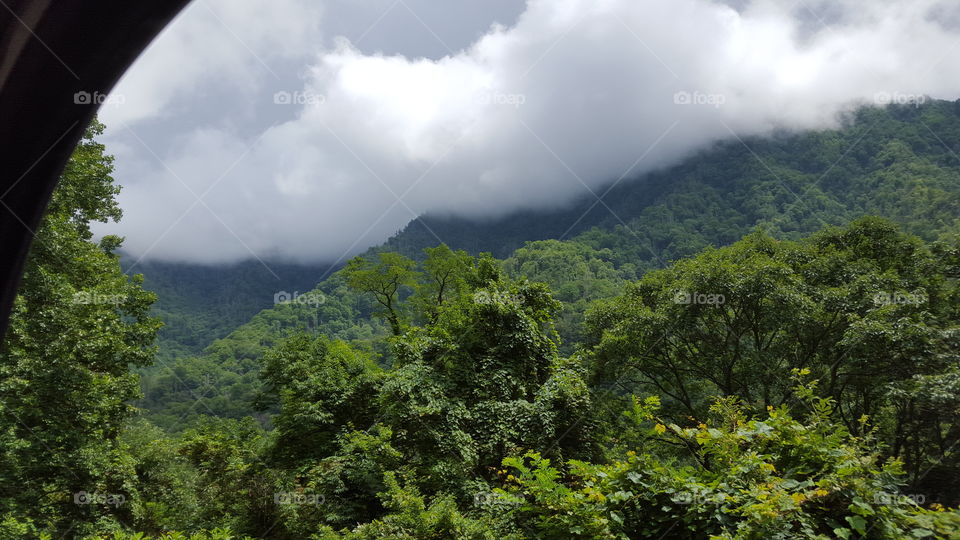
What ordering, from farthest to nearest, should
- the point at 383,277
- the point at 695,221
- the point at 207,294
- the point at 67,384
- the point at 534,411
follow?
1. the point at 207,294
2. the point at 695,221
3. the point at 383,277
4. the point at 67,384
5. the point at 534,411

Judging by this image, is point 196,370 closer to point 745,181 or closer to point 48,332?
point 48,332

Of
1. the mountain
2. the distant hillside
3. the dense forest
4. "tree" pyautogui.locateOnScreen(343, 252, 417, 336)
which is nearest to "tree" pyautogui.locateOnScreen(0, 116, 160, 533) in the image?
the dense forest

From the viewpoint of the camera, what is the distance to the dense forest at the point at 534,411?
309 centimetres

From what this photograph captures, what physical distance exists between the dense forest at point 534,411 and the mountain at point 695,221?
34.0ft

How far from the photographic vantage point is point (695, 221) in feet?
297

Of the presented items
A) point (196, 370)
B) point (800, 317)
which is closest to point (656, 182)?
point (196, 370)

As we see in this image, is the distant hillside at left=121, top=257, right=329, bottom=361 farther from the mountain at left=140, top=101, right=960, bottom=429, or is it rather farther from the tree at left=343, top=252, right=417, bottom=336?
the tree at left=343, top=252, right=417, bottom=336

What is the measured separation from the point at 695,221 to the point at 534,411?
88624mm

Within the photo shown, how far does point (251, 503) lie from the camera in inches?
521

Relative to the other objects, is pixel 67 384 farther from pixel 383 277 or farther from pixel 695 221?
pixel 695 221

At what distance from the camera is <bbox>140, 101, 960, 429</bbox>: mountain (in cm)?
5156

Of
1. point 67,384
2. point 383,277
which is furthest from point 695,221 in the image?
point 67,384

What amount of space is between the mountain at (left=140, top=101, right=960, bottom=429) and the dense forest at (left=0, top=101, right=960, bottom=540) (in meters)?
10.3

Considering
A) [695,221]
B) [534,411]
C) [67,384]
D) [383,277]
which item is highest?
[695,221]
